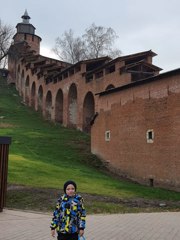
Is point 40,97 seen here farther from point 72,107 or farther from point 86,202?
point 86,202

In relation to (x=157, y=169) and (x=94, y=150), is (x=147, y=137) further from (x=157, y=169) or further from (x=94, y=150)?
(x=94, y=150)

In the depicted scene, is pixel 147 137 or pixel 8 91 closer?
pixel 147 137

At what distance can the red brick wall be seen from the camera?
51.3ft

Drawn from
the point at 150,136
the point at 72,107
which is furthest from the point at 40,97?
the point at 150,136

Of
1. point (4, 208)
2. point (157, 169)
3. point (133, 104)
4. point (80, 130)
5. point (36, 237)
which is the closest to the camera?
point (36, 237)

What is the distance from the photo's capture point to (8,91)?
185ft

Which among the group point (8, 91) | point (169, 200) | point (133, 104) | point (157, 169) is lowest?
point (169, 200)

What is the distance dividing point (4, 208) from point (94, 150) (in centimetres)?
1289

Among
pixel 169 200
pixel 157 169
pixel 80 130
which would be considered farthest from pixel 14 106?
pixel 169 200

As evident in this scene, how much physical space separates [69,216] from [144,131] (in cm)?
1344

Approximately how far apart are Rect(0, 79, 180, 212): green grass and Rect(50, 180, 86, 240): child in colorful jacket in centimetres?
579

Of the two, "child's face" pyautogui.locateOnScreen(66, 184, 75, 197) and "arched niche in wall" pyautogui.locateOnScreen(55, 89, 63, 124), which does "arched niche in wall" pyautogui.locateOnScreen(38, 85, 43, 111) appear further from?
"child's face" pyautogui.locateOnScreen(66, 184, 75, 197)

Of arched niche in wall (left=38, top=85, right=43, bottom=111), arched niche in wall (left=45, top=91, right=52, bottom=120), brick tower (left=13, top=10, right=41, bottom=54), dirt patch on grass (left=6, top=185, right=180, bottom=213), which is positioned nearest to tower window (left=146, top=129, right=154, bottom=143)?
dirt patch on grass (left=6, top=185, right=180, bottom=213)

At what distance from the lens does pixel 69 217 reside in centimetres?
445
